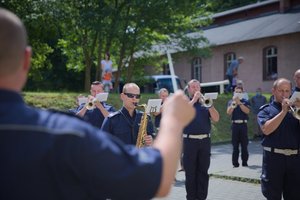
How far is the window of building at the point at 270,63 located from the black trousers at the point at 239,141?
59.2 feet

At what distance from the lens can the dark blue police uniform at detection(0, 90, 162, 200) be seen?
5.82 feet

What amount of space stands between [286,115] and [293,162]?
62 cm

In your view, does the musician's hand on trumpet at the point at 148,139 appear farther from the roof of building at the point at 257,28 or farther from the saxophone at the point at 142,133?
the roof of building at the point at 257,28

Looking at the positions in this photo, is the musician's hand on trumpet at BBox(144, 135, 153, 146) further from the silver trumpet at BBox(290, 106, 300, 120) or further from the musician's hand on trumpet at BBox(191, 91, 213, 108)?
the musician's hand on trumpet at BBox(191, 91, 213, 108)

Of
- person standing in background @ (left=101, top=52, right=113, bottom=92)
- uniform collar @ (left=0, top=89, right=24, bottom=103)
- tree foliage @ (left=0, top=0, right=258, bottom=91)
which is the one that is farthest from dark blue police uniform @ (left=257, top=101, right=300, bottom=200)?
tree foliage @ (left=0, top=0, right=258, bottom=91)

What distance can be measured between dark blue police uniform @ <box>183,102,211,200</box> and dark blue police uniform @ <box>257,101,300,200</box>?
2.13 metres

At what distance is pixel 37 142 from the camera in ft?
5.83

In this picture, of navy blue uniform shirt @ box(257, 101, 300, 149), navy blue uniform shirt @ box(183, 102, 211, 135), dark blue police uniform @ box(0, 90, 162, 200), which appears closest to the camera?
dark blue police uniform @ box(0, 90, 162, 200)

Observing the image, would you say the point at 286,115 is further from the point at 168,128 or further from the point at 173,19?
the point at 173,19

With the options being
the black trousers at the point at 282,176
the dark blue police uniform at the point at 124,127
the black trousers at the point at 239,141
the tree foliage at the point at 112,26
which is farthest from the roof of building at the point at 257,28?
the black trousers at the point at 282,176

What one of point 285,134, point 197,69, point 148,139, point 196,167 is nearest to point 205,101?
point 196,167

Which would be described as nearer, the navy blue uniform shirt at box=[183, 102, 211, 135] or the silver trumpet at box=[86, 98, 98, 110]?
the navy blue uniform shirt at box=[183, 102, 211, 135]

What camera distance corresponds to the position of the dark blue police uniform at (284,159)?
606 centimetres

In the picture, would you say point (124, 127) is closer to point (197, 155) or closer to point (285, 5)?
point (197, 155)
